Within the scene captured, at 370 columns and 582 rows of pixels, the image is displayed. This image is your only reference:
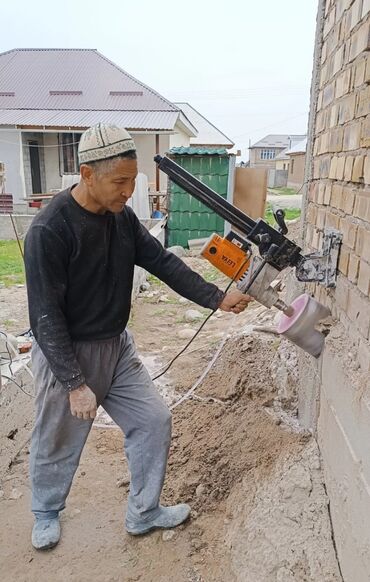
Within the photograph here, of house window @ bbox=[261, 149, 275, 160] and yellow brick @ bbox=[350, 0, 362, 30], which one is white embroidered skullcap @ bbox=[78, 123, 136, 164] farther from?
house window @ bbox=[261, 149, 275, 160]

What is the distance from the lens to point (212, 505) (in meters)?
2.68

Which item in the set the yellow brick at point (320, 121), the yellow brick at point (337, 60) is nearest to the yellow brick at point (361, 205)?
the yellow brick at point (337, 60)

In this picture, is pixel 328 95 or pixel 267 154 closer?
pixel 328 95

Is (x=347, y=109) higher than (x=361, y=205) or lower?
higher

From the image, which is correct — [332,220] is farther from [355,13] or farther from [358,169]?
[355,13]

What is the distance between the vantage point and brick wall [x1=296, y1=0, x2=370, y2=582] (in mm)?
1777

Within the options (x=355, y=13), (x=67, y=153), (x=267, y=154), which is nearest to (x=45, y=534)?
(x=355, y=13)

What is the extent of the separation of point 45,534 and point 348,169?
2.32 metres

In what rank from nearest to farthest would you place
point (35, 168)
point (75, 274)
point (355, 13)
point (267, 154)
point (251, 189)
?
point (355, 13), point (75, 274), point (251, 189), point (35, 168), point (267, 154)

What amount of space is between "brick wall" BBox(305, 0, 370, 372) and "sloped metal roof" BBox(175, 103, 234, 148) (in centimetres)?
2288

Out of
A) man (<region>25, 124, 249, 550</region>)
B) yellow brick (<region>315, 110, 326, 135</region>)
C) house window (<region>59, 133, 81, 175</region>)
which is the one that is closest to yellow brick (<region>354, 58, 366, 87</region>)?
yellow brick (<region>315, 110, 326, 135</region>)

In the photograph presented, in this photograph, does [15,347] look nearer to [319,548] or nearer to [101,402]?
[101,402]

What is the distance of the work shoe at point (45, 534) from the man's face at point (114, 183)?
170 centimetres

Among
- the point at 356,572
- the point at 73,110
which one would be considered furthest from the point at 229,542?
the point at 73,110
